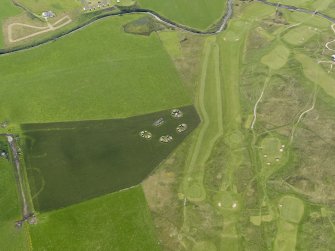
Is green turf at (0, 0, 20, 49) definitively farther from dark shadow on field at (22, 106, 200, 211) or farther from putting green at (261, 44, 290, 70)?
putting green at (261, 44, 290, 70)

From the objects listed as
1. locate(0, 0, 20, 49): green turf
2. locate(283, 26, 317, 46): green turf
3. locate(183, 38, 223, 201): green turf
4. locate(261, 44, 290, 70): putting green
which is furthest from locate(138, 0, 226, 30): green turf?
locate(0, 0, 20, 49): green turf

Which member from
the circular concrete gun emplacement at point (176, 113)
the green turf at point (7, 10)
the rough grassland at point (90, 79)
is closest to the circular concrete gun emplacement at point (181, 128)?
the circular concrete gun emplacement at point (176, 113)

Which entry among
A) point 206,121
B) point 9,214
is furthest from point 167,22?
point 9,214

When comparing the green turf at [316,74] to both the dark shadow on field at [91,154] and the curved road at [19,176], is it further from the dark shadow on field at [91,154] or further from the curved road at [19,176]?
the curved road at [19,176]

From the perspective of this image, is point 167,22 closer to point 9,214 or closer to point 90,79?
point 90,79

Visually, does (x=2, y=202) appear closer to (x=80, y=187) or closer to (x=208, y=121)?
(x=80, y=187)

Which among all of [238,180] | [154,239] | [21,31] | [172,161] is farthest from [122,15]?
[154,239]
